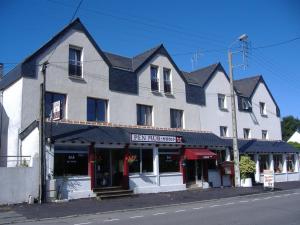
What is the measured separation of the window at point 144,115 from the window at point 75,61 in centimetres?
A: 511

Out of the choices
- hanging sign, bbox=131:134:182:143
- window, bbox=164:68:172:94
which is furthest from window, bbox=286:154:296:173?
hanging sign, bbox=131:134:182:143

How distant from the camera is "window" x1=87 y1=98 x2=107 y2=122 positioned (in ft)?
79.9

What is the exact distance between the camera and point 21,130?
21281mm

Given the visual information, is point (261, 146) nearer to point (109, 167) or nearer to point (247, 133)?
point (247, 133)

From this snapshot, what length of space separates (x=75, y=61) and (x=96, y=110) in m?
3.28

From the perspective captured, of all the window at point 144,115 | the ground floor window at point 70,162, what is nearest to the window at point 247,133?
the window at point 144,115

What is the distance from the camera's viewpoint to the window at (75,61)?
23719mm

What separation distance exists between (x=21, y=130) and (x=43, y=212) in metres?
6.76

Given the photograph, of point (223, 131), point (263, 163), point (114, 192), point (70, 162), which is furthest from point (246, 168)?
point (70, 162)

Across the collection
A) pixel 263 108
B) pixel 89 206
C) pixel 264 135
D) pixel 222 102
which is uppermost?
pixel 263 108

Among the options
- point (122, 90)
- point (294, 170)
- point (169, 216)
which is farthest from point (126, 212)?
point (294, 170)

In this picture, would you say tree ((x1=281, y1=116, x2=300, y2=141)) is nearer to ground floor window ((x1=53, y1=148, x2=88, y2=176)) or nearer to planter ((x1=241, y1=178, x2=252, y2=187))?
planter ((x1=241, y1=178, x2=252, y2=187))

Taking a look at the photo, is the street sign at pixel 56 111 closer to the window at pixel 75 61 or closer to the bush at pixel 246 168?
the window at pixel 75 61

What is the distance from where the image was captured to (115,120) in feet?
82.5
